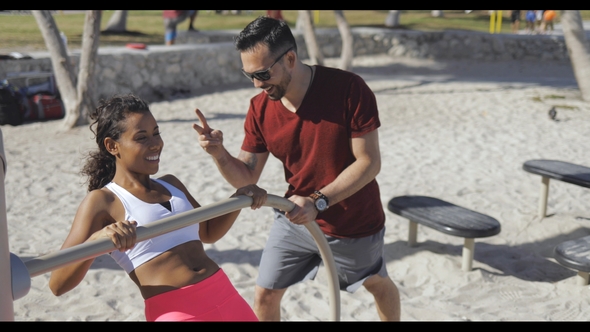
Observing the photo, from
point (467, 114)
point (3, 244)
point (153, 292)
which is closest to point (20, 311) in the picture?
point (153, 292)

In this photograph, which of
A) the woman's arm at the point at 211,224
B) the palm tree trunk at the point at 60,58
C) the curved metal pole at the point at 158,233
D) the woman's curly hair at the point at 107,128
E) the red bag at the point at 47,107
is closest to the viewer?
the curved metal pole at the point at 158,233

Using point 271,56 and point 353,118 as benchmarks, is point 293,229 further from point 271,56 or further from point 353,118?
point 271,56

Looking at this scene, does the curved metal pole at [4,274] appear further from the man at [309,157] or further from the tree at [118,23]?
the tree at [118,23]

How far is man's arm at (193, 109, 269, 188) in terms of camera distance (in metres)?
2.67

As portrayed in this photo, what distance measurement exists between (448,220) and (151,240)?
9.30ft

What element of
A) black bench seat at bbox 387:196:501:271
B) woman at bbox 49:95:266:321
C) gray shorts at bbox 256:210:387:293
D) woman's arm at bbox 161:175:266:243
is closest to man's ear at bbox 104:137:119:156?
woman at bbox 49:95:266:321

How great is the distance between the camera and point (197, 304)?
2.22 meters

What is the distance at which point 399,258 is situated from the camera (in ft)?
16.1

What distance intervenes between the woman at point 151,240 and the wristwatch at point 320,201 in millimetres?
411

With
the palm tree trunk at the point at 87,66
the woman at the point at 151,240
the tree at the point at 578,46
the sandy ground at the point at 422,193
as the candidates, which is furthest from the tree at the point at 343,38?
the woman at the point at 151,240

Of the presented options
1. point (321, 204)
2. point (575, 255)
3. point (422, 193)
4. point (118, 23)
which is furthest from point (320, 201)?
point (118, 23)

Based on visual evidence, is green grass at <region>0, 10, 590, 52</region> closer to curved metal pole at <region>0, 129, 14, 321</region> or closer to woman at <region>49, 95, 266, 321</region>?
woman at <region>49, 95, 266, 321</region>

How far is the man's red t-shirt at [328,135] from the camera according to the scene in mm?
2832

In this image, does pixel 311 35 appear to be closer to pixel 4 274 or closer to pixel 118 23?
pixel 118 23
